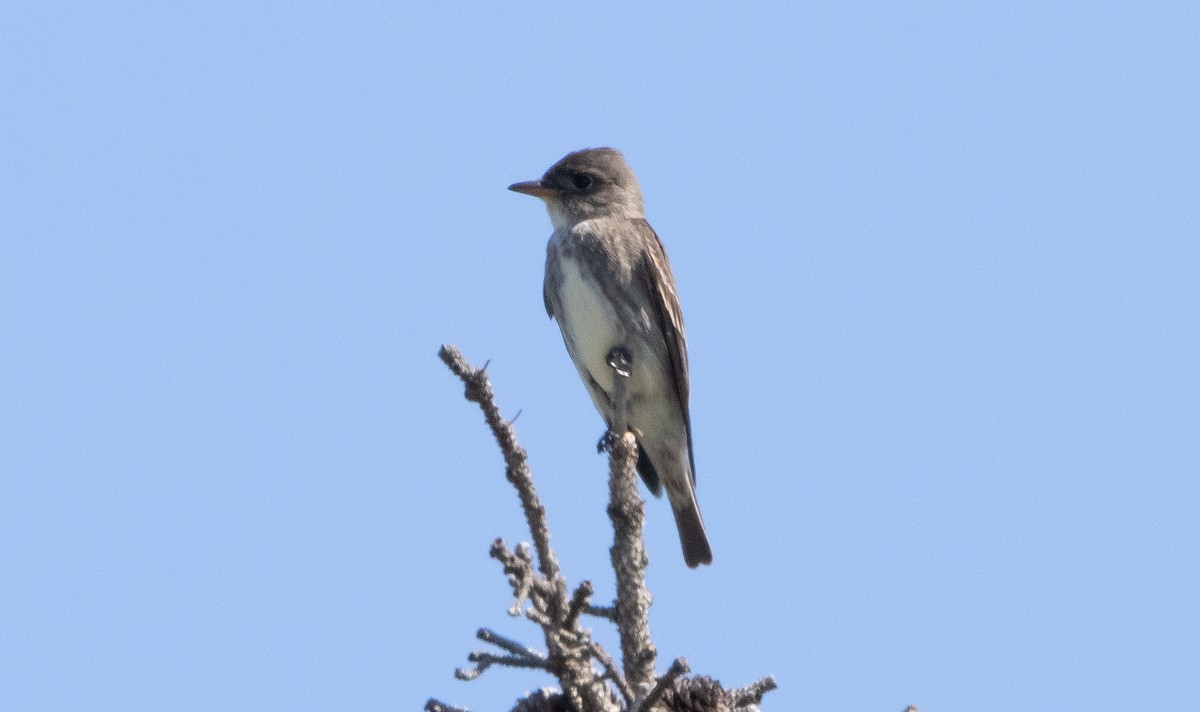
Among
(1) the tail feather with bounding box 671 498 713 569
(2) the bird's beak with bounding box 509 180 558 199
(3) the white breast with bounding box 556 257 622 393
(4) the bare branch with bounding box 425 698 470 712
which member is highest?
(2) the bird's beak with bounding box 509 180 558 199

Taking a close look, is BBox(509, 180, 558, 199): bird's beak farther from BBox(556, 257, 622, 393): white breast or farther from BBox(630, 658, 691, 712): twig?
BBox(630, 658, 691, 712): twig

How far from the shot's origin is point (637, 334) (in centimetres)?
795

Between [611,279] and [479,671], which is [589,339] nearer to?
[611,279]

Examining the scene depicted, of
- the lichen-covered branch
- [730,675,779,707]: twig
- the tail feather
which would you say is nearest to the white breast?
the tail feather

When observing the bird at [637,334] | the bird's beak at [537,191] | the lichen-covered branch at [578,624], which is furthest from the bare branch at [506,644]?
the bird's beak at [537,191]

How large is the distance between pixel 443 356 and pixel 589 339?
417 centimetres

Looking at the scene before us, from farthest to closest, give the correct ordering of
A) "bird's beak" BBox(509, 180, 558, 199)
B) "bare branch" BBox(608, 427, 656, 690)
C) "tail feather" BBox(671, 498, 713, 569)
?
"bird's beak" BBox(509, 180, 558, 199) < "tail feather" BBox(671, 498, 713, 569) < "bare branch" BBox(608, 427, 656, 690)

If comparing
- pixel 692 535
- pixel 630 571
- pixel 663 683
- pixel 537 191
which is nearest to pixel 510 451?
pixel 630 571

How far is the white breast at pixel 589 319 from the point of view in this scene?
786 cm

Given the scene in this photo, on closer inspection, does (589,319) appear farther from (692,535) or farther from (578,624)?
(578,624)

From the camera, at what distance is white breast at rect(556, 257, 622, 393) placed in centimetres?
786

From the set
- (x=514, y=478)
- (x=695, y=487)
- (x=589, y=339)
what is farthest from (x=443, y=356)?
(x=695, y=487)

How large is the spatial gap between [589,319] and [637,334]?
291 mm

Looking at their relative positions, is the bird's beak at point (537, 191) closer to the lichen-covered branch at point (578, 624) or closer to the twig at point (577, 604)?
the lichen-covered branch at point (578, 624)
